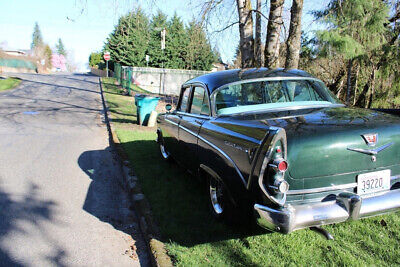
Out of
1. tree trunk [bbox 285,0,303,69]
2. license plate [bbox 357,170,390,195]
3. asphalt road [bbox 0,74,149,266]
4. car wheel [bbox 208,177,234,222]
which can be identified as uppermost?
tree trunk [bbox 285,0,303,69]

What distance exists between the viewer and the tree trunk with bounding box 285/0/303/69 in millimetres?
7406

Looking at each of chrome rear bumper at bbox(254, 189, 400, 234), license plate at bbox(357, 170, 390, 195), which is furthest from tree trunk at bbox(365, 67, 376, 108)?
chrome rear bumper at bbox(254, 189, 400, 234)

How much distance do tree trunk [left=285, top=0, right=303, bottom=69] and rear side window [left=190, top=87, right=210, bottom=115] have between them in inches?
162

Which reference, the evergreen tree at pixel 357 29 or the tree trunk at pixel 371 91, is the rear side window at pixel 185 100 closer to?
the evergreen tree at pixel 357 29

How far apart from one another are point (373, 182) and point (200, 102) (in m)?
2.33

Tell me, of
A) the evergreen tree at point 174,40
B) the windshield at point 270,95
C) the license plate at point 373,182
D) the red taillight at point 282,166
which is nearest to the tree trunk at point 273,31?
the windshield at point 270,95

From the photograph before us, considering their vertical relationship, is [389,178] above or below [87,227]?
above

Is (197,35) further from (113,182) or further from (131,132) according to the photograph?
(113,182)

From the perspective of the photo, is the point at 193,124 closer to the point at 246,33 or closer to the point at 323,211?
the point at 323,211

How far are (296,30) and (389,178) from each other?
5.57 meters

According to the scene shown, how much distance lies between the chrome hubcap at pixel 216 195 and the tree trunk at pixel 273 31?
548 cm

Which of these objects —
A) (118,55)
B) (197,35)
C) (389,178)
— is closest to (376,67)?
(197,35)

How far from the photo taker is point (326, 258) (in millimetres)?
2816

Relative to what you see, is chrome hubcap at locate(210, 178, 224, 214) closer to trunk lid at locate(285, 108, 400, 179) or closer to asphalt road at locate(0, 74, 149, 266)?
asphalt road at locate(0, 74, 149, 266)
